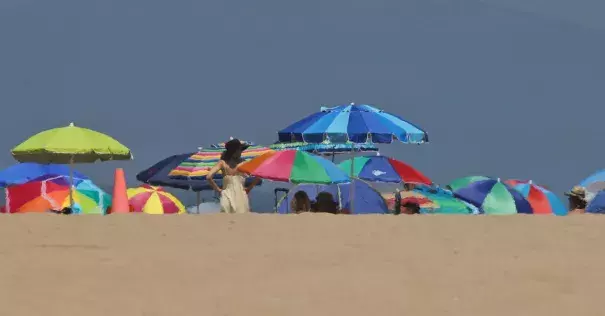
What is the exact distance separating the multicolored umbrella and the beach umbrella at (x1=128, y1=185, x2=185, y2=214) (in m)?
0.55

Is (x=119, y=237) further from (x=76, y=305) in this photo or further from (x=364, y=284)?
(x=364, y=284)

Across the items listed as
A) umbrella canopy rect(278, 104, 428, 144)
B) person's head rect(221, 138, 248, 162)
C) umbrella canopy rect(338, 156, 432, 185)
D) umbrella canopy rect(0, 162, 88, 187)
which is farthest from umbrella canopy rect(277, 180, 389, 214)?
person's head rect(221, 138, 248, 162)

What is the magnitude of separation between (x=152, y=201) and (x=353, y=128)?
298 centimetres

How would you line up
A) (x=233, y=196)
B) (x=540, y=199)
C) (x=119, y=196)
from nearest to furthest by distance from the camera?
(x=233, y=196) → (x=119, y=196) → (x=540, y=199)

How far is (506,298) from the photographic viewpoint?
4910 mm

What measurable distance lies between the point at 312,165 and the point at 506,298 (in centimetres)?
404

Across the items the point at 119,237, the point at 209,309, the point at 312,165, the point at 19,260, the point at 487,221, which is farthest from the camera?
the point at 312,165

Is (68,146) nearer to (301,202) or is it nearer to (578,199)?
(301,202)

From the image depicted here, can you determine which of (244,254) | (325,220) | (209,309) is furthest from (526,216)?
(209,309)

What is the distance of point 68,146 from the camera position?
9.34 meters

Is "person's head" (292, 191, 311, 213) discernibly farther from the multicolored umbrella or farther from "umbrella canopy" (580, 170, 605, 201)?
"umbrella canopy" (580, 170, 605, 201)

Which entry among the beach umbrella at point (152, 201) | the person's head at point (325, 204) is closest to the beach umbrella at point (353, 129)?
the person's head at point (325, 204)

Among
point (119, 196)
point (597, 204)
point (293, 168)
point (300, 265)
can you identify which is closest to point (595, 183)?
point (597, 204)

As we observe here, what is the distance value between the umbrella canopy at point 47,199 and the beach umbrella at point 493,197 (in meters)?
3.99
